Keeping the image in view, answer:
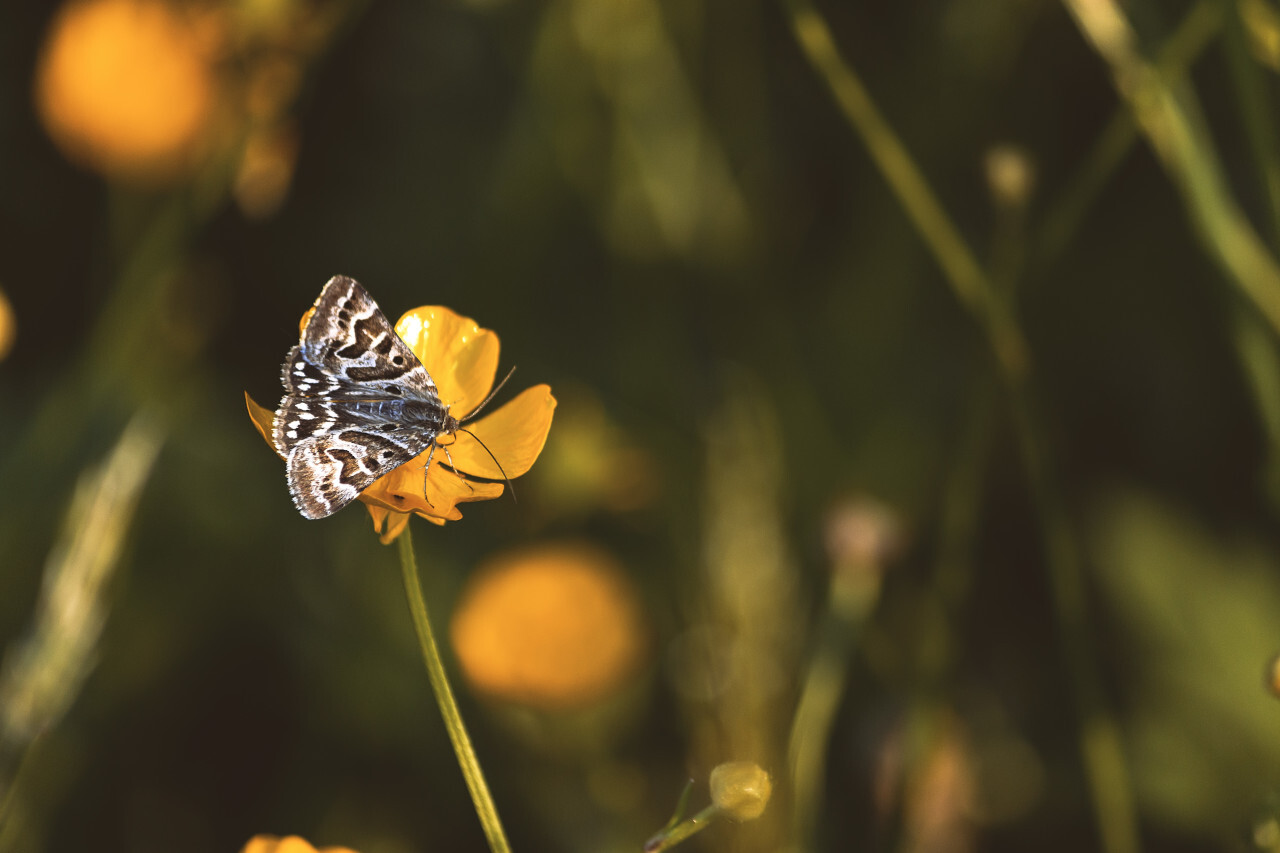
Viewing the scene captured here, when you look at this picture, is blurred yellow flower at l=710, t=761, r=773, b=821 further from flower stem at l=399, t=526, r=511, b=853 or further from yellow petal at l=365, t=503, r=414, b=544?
yellow petal at l=365, t=503, r=414, b=544

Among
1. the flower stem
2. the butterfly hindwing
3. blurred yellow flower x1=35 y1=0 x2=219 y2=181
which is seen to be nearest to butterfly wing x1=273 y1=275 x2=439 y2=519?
the butterfly hindwing

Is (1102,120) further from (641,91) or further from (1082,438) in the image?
(641,91)

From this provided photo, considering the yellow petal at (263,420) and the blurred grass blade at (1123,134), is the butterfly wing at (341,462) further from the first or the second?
the blurred grass blade at (1123,134)

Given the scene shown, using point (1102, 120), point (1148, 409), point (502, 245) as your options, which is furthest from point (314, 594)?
point (1102, 120)

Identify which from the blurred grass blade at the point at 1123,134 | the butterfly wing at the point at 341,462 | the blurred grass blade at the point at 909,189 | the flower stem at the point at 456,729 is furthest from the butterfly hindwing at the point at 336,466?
the blurred grass blade at the point at 1123,134

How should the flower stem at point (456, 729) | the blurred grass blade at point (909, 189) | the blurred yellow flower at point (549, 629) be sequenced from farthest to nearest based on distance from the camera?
the blurred yellow flower at point (549, 629) → the blurred grass blade at point (909, 189) → the flower stem at point (456, 729)

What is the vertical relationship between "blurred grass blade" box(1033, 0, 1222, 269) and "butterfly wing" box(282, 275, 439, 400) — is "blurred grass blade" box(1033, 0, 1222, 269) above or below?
above

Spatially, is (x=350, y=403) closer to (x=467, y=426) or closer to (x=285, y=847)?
(x=467, y=426)
